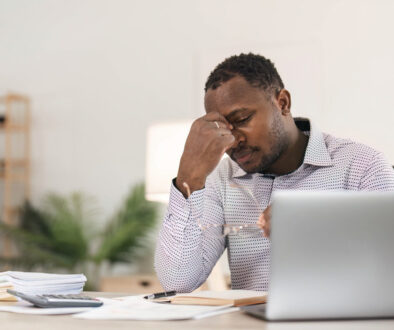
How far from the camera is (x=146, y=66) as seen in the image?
5.22 metres

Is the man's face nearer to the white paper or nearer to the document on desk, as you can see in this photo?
the white paper

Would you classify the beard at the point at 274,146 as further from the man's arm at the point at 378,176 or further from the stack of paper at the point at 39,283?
the stack of paper at the point at 39,283

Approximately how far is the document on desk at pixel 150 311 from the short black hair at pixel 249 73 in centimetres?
82

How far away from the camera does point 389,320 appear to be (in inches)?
45.1

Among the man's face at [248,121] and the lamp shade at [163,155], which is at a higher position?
the man's face at [248,121]

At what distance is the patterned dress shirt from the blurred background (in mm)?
2643

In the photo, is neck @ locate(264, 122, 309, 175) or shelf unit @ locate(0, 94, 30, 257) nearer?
Result: neck @ locate(264, 122, 309, 175)

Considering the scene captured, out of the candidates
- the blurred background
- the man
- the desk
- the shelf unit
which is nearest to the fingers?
the man

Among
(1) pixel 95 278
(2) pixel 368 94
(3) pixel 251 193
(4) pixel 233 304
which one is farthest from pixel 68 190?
(4) pixel 233 304

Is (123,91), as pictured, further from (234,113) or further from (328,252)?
(328,252)

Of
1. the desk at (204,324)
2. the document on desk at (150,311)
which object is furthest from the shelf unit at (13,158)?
the desk at (204,324)

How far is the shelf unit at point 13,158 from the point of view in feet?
17.7

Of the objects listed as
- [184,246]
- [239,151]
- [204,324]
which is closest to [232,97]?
[239,151]

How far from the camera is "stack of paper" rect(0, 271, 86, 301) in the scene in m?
1.57
